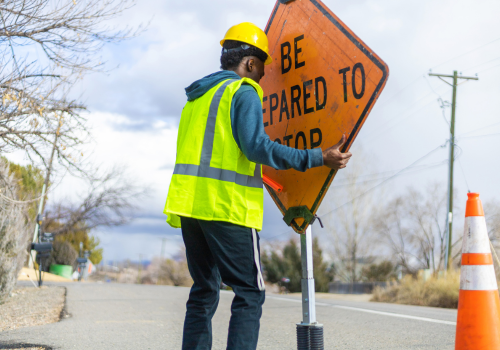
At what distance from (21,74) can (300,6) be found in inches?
199

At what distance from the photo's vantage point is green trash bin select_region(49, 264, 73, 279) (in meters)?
32.5

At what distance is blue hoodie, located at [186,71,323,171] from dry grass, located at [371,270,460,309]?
11342mm

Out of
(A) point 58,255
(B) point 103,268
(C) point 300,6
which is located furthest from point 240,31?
(B) point 103,268

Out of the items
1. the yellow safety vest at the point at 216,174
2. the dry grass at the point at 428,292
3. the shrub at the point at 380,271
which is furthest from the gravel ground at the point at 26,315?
the shrub at the point at 380,271

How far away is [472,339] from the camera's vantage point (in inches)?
Answer: 102

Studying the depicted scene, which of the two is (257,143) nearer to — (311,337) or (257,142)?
(257,142)

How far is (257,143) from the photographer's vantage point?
1969mm

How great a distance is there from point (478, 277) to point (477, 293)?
9 cm

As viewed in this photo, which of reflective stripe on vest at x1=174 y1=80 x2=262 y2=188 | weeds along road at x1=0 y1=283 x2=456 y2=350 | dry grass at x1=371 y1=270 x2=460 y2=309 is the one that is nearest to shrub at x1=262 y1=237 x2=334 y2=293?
dry grass at x1=371 y1=270 x2=460 y2=309

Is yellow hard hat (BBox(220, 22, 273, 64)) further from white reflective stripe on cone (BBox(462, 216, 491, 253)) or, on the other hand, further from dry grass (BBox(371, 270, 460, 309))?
dry grass (BBox(371, 270, 460, 309))

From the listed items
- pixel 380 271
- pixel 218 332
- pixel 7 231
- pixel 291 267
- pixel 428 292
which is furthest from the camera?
pixel 380 271

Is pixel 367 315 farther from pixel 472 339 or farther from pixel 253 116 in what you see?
pixel 253 116

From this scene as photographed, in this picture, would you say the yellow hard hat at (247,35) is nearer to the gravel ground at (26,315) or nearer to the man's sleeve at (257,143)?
the man's sleeve at (257,143)

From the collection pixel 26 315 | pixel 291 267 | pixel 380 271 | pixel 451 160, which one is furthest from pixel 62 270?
pixel 26 315
